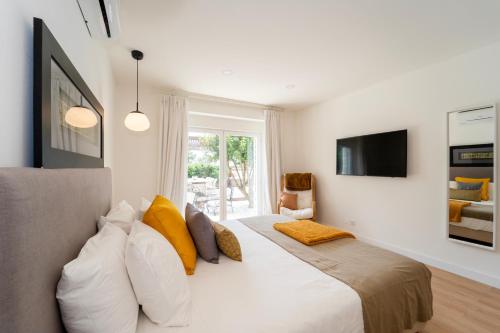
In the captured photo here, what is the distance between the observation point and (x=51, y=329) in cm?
62

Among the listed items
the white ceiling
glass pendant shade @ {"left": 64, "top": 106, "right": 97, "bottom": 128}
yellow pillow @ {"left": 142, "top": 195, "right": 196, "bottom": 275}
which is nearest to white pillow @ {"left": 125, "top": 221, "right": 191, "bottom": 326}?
yellow pillow @ {"left": 142, "top": 195, "right": 196, "bottom": 275}

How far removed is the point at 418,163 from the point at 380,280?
7.39ft

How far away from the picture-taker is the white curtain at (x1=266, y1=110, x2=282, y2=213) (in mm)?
4324

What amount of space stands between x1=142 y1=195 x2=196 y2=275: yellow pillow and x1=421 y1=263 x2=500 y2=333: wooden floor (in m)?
1.91

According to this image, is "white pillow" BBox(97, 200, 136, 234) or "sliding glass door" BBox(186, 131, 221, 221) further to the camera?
"sliding glass door" BBox(186, 131, 221, 221)

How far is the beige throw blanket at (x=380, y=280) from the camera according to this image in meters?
1.20

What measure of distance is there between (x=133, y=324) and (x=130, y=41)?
96.4 inches

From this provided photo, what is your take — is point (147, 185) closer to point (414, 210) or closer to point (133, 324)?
point (133, 324)

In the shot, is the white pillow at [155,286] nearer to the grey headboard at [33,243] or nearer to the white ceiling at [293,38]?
the grey headboard at [33,243]

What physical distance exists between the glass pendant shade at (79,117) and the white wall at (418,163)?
3.60m

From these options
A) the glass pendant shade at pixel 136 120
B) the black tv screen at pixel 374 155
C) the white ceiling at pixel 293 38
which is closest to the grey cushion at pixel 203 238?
the glass pendant shade at pixel 136 120

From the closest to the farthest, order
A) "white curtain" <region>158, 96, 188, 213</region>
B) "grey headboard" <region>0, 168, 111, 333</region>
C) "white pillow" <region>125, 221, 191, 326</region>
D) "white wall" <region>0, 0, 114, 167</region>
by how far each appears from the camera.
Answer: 1. "grey headboard" <region>0, 168, 111, 333</region>
2. "white wall" <region>0, 0, 114, 167</region>
3. "white pillow" <region>125, 221, 191, 326</region>
4. "white curtain" <region>158, 96, 188, 213</region>

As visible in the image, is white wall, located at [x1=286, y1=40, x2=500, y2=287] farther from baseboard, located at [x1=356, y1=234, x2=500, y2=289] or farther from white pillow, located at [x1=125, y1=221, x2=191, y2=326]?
white pillow, located at [x1=125, y1=221, x2=191, y2=326]

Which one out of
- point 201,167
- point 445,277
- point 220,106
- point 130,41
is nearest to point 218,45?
point 130,41
